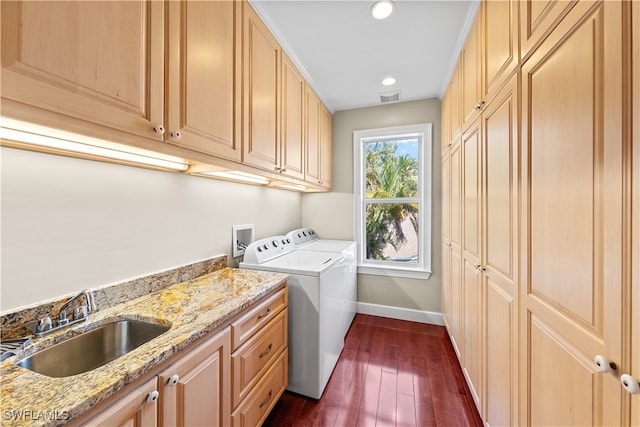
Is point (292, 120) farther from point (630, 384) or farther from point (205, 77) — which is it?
point (630, 384)

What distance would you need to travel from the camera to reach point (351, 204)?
9.89ft

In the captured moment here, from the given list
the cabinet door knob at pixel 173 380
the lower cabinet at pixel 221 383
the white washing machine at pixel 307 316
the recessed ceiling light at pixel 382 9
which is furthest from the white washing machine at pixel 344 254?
the recessed ceiling light at pixel 382 9

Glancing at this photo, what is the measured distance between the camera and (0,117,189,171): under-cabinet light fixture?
0.71 meters

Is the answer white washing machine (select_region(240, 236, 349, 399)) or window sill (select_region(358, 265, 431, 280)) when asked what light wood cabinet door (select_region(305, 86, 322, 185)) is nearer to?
white washing machine (select_region(240, 236, 349, 399))

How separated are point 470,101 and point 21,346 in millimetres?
2488

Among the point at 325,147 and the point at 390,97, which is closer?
the point at 390,97

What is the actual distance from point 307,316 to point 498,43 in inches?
74.2

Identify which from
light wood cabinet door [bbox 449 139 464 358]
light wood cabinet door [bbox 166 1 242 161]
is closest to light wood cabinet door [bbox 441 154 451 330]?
light wood cabinet door [bbox 449 139 464 358]

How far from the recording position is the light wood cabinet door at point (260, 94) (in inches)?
55.5

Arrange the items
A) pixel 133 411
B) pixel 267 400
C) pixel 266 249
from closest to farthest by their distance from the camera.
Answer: pixel 133 411
pixel 267 400
pixel 266 249

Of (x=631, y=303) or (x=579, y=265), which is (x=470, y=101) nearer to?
(x=579, y=265)

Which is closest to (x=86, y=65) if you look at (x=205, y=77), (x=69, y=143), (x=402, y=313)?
(x=69, y=143)

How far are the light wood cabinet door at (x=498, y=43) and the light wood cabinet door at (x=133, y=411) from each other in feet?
5.95

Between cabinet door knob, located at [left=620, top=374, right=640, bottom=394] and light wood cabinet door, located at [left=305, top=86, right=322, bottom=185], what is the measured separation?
6.60 feet
